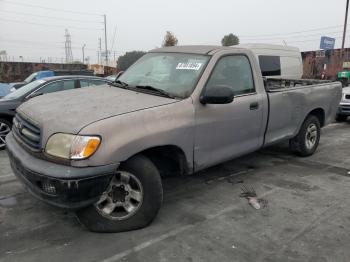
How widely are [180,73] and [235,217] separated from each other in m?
1.73

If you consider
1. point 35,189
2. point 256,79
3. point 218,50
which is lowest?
point 35,189

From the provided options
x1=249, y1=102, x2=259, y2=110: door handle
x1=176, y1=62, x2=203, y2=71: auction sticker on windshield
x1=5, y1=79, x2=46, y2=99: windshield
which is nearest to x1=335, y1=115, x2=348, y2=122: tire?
x1=249, y1=102, x2=259, y2=110: door handle

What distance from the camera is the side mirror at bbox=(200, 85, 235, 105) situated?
394 centimetres

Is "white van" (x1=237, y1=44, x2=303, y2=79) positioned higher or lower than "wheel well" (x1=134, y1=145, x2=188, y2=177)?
higher

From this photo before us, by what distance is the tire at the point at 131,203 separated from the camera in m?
3.46

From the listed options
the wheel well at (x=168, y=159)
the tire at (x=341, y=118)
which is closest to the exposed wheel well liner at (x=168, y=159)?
the wheel well at (x=168, y=159)

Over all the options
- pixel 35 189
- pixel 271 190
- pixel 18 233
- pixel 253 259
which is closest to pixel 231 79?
pixel 271 190

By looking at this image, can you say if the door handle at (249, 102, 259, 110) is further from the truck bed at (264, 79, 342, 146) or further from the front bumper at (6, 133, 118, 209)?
the front bumper at (6, 133, 118, 209)

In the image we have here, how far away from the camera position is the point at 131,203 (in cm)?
360

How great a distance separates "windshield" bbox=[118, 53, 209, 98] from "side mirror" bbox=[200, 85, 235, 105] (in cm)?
19

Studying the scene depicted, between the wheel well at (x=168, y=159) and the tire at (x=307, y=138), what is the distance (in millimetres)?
2853

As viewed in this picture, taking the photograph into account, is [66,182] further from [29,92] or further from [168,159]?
[29,92]

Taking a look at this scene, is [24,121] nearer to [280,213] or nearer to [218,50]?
[218,50]

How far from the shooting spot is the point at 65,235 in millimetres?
3535
